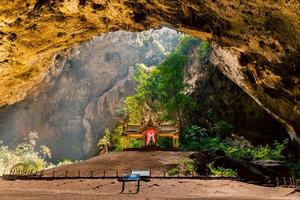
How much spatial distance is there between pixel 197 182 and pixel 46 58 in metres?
9.34

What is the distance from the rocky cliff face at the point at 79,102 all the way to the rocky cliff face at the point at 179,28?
19.3 meters

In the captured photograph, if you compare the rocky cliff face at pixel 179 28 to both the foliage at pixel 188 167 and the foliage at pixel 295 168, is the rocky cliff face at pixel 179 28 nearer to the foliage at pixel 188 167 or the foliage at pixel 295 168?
the foliage at pixel 295 168

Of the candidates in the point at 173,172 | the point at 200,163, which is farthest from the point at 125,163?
the point at 200,163

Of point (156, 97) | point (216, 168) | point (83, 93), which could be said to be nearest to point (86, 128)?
point (83, 93)

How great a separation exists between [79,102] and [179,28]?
83.1ft

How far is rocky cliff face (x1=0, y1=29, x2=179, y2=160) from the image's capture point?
33.6 metres

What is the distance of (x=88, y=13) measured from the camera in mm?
10766

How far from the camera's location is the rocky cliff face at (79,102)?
33625 millimetres

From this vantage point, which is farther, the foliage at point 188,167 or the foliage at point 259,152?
the foliage at point 259,152

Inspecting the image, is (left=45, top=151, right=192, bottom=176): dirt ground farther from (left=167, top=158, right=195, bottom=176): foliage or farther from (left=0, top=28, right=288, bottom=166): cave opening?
(left=0, top=28, right=288, bottom=166): cave opening

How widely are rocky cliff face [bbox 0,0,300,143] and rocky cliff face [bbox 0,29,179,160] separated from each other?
1929 cm

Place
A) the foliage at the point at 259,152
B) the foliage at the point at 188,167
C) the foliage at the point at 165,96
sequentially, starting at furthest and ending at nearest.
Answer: the foliage at the point at 165,96, the foliage at the point at 259,152, the foliage at the point at 188,167

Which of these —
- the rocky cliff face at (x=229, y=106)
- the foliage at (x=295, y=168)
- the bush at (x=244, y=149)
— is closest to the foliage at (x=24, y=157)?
the bush at (x=244, y=149)

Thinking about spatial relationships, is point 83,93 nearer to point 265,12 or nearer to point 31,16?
point 31,16
